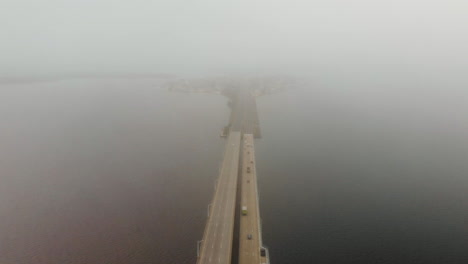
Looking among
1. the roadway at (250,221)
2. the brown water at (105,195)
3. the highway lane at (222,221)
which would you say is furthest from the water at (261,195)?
the highway lane at (222,221)

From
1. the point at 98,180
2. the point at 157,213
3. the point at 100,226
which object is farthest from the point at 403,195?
the point at 98,180

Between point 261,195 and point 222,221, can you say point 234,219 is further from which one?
point 261,195

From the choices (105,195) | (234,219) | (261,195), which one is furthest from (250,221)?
(105,195)

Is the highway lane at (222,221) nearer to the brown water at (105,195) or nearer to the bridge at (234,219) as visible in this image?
the bridge at (234,219)

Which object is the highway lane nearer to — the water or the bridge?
the bridge

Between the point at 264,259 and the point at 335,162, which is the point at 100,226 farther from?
the point at 335,162

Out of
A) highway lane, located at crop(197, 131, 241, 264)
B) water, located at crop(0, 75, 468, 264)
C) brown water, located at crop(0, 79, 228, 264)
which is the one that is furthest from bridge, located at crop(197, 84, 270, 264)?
brown water, located at crop(0, 79, 228, 264)
